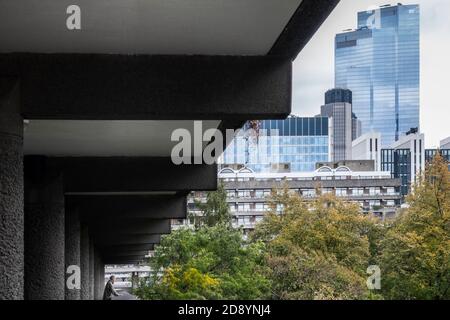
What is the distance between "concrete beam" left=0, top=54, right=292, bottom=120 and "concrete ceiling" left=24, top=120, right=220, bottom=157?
2980 mm

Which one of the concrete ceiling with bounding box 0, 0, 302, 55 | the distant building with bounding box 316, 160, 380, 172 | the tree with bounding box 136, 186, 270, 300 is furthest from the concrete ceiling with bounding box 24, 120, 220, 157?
the distant building with bounding box 316, 160, 380, 172

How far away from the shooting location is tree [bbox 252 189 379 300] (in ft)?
174

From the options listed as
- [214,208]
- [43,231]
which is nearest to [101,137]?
[43,231]

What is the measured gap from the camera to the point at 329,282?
53188 mm

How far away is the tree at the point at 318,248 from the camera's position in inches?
2093

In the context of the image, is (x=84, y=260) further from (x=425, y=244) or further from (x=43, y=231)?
(x=425, y=244)

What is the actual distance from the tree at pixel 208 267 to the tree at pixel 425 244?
7.58 meters

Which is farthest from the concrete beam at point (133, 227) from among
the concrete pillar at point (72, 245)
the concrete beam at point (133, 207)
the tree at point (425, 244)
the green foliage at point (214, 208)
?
the green foliage at point (214, 208)

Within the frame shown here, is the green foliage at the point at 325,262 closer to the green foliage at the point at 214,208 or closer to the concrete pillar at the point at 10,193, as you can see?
the green foliage at the point at 214,208

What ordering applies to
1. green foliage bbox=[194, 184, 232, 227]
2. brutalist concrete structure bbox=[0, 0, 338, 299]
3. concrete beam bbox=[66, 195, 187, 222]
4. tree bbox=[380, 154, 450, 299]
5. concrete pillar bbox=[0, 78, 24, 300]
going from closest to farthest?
1. brutalist concrete structure bbox=[0, 0, 338, 299]
2. concrete pillar bbox=[0, 78, 24, 300]
3. concrete beam bbox=[66, 195, 187, 222]
4. tree bbox=[380, 154, 450, 299]
5. green foliage bbox=[194, 184, 232, 227]

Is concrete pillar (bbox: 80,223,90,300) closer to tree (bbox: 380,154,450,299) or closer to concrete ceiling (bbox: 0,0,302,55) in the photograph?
concrete ceiling (bbox: 0,0,302,55)

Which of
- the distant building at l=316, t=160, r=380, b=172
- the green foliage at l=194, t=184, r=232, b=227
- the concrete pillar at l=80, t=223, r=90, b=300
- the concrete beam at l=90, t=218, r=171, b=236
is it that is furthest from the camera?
the distant building at l=316, t=160, r=380, b=172
